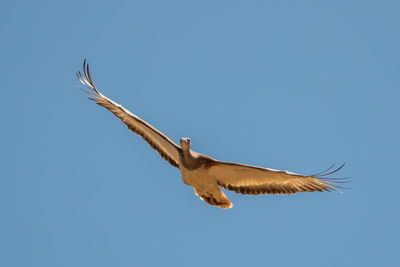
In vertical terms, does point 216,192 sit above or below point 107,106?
below

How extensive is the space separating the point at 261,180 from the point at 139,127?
3.87 meters

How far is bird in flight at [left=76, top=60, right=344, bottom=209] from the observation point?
1561cm

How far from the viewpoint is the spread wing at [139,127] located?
17.0 m

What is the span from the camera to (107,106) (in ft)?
57.5

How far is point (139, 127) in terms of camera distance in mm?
17531

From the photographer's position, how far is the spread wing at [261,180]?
15.8 meters

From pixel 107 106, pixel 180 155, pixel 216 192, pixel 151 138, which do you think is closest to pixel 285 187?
pixel 216 192

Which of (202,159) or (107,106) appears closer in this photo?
(202,159)

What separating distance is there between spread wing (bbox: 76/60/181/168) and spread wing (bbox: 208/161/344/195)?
5.36 ft

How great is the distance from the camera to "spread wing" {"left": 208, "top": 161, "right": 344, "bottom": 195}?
1576 cm

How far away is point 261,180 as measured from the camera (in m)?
16.4

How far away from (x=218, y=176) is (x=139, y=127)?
9.38ft

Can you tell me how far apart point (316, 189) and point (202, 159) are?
10.3ft

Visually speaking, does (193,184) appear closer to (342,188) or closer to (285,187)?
(285,187)
